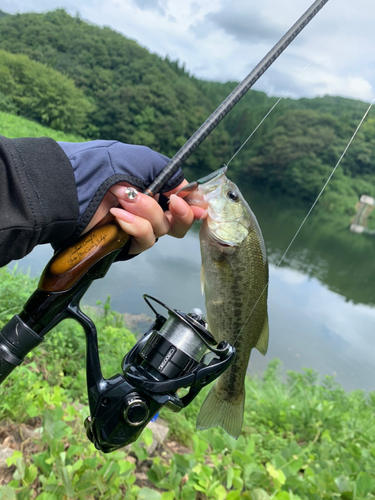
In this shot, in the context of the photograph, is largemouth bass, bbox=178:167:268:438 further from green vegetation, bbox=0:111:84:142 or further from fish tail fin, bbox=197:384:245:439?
green vegetation, bbox=0:111:84:142

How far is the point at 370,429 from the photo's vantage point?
9.96ft

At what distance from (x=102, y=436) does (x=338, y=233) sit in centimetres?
2550

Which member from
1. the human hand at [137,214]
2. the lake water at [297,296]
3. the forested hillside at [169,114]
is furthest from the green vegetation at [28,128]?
the human hand at [137,214]

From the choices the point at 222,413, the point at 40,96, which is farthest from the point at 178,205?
the point at 40,96

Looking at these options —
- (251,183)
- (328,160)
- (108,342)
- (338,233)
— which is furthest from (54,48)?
(108,342)

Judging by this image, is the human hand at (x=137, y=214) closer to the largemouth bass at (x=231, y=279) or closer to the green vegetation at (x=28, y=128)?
the largemouth bass at (x=231, y=279)

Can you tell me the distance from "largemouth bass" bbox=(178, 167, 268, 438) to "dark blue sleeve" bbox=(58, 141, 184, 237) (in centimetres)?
31

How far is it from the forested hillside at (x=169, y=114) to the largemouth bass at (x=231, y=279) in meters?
17.4

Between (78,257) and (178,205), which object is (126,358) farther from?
(178,205)

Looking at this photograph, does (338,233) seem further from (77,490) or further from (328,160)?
(77,490)

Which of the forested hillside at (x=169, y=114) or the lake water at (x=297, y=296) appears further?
the forested hillside at (x=169, y=114)

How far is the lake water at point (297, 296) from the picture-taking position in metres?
6.90

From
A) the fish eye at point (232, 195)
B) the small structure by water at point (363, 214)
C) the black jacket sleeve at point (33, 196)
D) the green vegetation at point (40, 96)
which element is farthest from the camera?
the green vegetation at point (40, 96)

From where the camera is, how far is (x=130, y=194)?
120 cm
